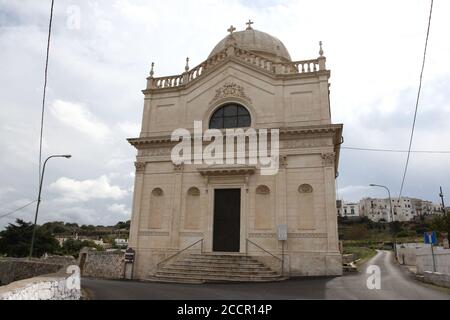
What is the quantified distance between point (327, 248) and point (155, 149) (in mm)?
12443

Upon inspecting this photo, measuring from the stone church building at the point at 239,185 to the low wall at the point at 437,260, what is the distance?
4.85 m

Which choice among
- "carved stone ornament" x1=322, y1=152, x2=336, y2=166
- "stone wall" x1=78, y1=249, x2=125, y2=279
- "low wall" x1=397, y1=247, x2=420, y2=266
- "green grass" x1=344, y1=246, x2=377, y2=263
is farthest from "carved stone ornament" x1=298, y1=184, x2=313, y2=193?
"low wall" x1=397, y1=247, x2=420, y2=266

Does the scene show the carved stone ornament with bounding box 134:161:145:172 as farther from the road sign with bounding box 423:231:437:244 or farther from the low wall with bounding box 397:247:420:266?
the low wall with bounding box 397:247:420:266

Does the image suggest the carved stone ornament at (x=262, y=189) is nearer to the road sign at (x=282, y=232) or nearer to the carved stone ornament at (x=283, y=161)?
the carved stone ornament at (x=283, y=161)

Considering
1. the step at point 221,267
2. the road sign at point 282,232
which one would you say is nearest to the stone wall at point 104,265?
the step at point 221,267

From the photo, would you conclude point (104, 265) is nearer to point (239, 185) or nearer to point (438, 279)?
point (239, 185)


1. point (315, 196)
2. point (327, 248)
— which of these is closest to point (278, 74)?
point (315, 196)

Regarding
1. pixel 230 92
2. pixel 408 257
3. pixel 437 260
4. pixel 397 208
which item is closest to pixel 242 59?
pixel 230 92

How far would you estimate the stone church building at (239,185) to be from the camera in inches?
696

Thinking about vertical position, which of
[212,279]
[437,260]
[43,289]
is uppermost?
[437,260]

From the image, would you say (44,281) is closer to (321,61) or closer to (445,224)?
(321,61)

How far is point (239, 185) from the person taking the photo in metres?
19.8

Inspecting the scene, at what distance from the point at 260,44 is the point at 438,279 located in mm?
21663

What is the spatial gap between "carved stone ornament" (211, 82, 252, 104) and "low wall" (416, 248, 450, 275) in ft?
44.5
